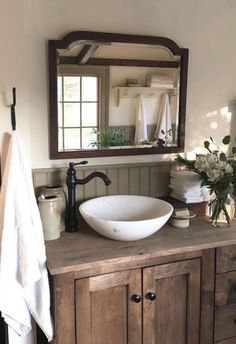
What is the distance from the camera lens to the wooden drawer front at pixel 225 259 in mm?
1739

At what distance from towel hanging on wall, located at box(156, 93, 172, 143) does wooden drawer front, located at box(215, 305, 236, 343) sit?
0.90 meters

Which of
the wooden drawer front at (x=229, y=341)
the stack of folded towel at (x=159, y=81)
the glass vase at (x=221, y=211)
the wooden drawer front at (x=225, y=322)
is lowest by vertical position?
the wooden drawer front at (x=229, y=341)

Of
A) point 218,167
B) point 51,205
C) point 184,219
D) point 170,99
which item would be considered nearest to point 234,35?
point 170,99

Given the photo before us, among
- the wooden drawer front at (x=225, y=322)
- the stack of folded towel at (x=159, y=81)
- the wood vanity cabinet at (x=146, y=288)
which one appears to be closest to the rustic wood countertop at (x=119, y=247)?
the wood vanity cabinet at (x=146, y=288)

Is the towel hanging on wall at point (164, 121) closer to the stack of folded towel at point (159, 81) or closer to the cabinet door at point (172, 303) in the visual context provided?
the stack of folded towel at point (159, 81)

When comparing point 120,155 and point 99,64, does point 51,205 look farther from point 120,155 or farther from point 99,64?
point 99,64

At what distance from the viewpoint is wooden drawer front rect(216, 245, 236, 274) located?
5.71 feet

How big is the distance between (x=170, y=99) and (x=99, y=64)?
17.1 inches

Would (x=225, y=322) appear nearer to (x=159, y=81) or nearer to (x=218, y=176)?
(x=218, y=176)

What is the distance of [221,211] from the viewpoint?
1.98 meters

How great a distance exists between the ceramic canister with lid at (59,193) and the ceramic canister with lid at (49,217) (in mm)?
72

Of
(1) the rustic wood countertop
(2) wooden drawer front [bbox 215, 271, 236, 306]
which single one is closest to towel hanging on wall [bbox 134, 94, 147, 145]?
(1) the rustic wood countertop

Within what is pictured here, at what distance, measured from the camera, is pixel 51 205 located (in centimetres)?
174

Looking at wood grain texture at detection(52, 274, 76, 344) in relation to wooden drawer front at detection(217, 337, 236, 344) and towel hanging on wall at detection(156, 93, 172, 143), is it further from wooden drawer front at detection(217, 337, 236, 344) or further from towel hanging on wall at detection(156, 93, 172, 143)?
towel hanging on wall at detection(156, 93, 172, 143)
